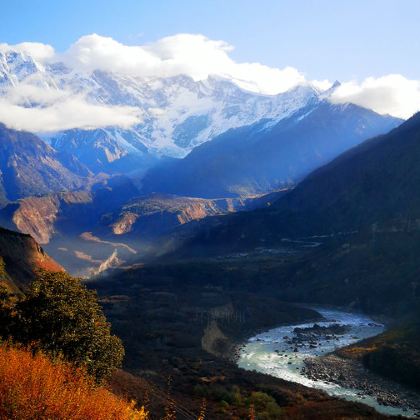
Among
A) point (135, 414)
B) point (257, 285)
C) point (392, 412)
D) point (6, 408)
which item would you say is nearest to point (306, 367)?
point (392, 412)

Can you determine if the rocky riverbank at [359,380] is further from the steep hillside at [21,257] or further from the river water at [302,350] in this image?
the steep hillside at [21,257]

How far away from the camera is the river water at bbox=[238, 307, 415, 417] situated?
7235 centimetres

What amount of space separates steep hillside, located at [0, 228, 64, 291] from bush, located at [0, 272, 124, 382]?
52.1 metres

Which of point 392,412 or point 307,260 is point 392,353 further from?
point 307,260

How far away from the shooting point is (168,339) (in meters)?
103

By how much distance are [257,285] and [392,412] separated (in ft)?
378

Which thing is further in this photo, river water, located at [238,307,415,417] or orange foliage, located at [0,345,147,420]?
river water, located at [238,307,415,417]

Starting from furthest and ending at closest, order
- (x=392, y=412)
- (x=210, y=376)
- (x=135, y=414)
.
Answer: (x=210, y=376)
(x=392, y=412)
(x=135, y=414)

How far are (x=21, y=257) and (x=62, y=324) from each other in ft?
243

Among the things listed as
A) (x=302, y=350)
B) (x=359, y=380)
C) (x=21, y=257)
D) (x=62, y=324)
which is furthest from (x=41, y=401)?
(x=21, y=257)

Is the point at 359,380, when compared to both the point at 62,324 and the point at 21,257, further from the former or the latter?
the point at 21,257

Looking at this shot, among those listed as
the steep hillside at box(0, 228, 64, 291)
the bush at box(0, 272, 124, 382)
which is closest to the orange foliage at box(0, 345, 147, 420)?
the bush at box(0, 272, 124, 382)

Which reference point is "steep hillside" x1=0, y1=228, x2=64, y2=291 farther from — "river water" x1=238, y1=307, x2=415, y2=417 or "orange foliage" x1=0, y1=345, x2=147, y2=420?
"orange foliage" x1=0, y1=345, x2=147, y2=420

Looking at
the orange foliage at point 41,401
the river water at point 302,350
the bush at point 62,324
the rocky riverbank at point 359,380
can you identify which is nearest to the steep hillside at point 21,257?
the river water at point 302,350
